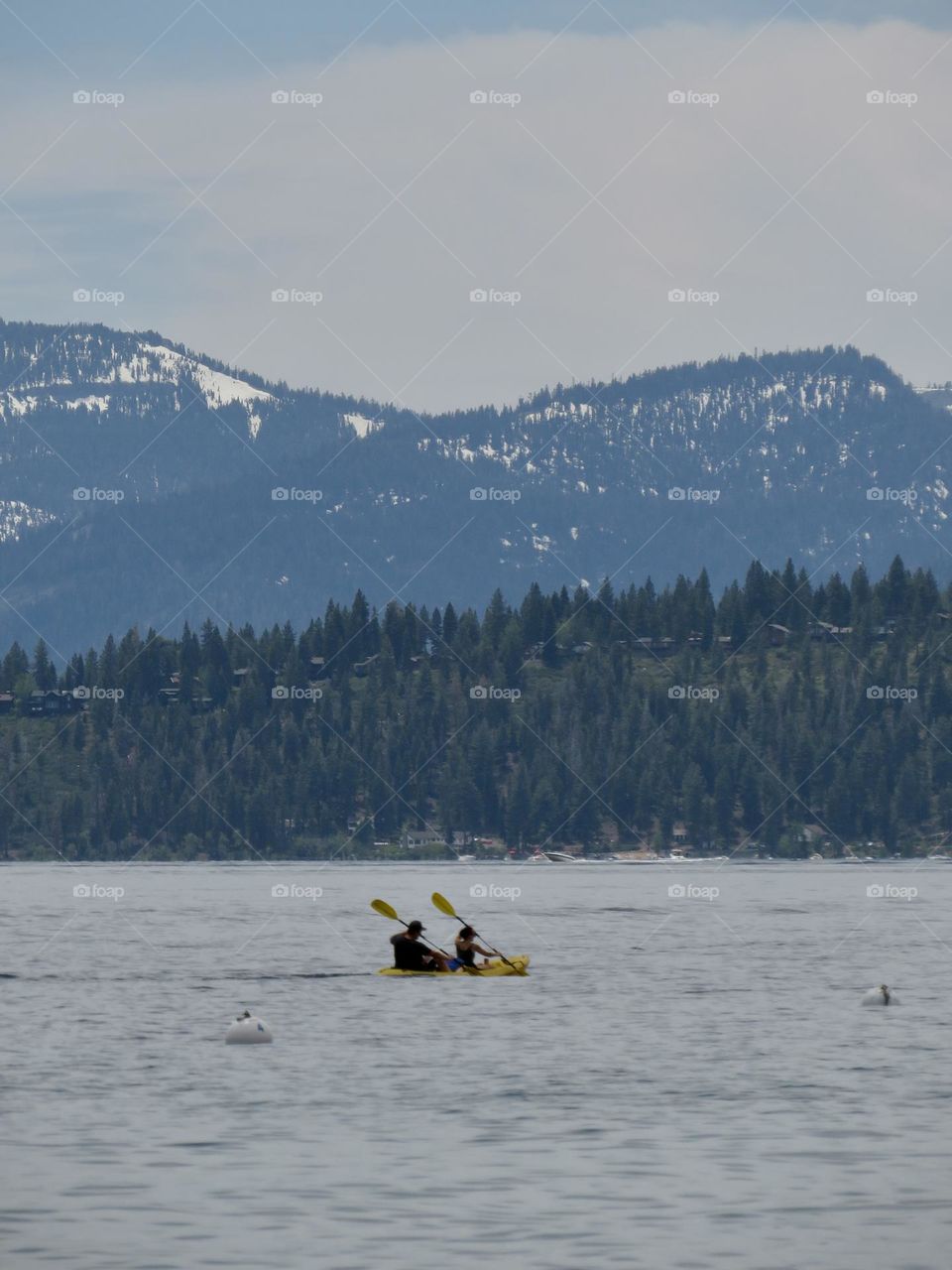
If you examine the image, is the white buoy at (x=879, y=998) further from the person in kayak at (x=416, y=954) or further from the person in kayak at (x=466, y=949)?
the person in kayak at (x=416, y=954)

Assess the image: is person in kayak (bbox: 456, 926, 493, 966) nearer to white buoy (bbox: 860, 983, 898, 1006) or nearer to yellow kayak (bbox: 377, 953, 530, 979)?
yellow kayak (bbox: 377, 953, 530, 979)

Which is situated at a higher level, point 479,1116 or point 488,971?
point 488,971

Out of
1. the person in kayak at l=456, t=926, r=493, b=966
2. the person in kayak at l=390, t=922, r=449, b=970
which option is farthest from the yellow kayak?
the person in kayak at l=456, t=926, r=493, b=966

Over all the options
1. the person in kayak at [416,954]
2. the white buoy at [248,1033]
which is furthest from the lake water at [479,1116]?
the person in kayak at [416,954]

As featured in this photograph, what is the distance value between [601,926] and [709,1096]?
7933cm

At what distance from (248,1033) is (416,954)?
22.0 m

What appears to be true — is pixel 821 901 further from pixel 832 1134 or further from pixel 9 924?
pixel 832 1134

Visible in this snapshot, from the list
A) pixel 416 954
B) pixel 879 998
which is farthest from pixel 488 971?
pixel 879 998

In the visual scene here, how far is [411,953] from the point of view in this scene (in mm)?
82875

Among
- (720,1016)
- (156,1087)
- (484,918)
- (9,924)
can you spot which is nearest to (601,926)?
(484,918)

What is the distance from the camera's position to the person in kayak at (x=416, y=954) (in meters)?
82.5

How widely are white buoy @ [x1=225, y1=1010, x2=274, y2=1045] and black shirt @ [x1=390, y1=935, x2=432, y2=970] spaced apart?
68.6 feet

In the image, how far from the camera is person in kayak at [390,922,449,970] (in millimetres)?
82500

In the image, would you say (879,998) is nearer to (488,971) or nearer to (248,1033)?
(488,971)
